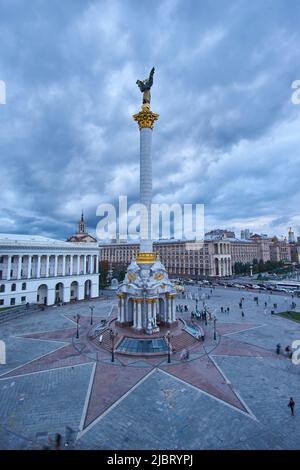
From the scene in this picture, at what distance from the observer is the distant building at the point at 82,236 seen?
85812 mm

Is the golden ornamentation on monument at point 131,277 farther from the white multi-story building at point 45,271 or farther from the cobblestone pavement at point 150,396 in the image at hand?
the white multi-story building at point 45,271

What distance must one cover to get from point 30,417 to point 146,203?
24.0m

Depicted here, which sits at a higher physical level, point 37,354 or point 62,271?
point 62,271

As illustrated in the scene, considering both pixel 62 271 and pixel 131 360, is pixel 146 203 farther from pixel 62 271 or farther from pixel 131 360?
pixel 62 271

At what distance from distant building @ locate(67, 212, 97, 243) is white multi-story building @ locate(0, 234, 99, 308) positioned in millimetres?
27038

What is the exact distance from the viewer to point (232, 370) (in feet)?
68.1

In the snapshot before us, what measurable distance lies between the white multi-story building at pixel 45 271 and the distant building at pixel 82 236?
27.0 metres

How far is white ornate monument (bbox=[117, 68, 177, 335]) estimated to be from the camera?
94.7 feet

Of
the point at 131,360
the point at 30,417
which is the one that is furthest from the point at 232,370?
the point at 30,417

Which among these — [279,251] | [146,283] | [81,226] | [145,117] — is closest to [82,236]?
[81,226]

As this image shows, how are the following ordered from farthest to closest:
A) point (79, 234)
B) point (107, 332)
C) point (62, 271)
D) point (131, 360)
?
point (79, 234)
point (62, 271)
point (107, 332)
point (131, 360)

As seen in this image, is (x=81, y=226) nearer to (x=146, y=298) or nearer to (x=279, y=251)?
(x=146, y=298)

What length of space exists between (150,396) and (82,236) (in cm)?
7397

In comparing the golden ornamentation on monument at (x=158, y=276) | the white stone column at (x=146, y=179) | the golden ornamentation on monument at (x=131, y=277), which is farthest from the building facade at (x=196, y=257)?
the golden ornamentation on monument at (x=131, y=277)
